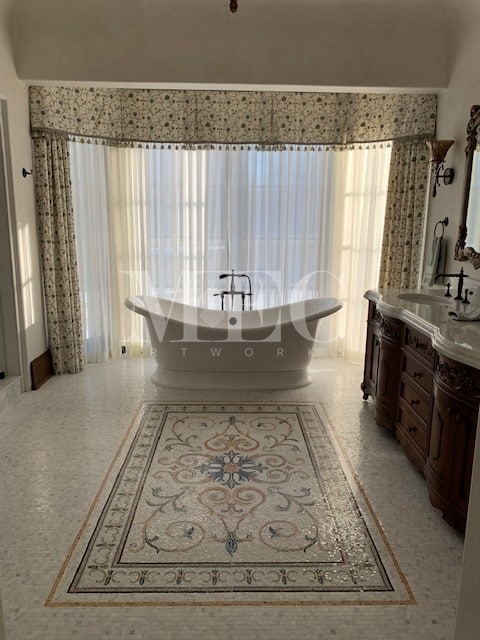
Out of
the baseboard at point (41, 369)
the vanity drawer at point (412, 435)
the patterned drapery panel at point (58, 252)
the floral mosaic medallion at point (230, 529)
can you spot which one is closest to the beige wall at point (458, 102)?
the vanity drawer at point (412, 435)

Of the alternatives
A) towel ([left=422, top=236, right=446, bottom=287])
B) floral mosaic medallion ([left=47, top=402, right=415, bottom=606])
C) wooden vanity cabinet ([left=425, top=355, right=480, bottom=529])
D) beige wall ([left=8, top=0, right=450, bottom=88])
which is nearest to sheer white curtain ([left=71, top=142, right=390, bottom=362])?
towel ([left=422, top=236, right=446, bottom=287])

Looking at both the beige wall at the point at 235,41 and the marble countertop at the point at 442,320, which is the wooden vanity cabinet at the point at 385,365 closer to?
the marble countertop at the point at 442,320

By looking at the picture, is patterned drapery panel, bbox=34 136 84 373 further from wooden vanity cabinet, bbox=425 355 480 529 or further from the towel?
wooden vanity cabinet, bbox=425 355 480 529

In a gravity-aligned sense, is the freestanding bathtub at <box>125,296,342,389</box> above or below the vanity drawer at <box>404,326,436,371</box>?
below

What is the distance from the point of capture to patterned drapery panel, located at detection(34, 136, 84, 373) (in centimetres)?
425

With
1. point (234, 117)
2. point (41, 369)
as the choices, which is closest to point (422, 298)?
point (234, 117)

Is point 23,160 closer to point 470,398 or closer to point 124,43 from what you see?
point 124,43

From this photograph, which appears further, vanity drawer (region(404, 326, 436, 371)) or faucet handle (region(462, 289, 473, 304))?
faucet handle (region(462, 289, 473, 304))

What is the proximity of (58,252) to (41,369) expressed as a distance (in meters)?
1.06

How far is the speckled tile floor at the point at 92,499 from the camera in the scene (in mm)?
1815

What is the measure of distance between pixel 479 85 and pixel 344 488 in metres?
2.87

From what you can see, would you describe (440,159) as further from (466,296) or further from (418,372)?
(418,372)

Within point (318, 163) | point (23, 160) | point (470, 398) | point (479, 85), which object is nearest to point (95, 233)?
point (23, 160)

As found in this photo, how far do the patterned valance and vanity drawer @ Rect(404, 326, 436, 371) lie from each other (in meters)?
2.41
